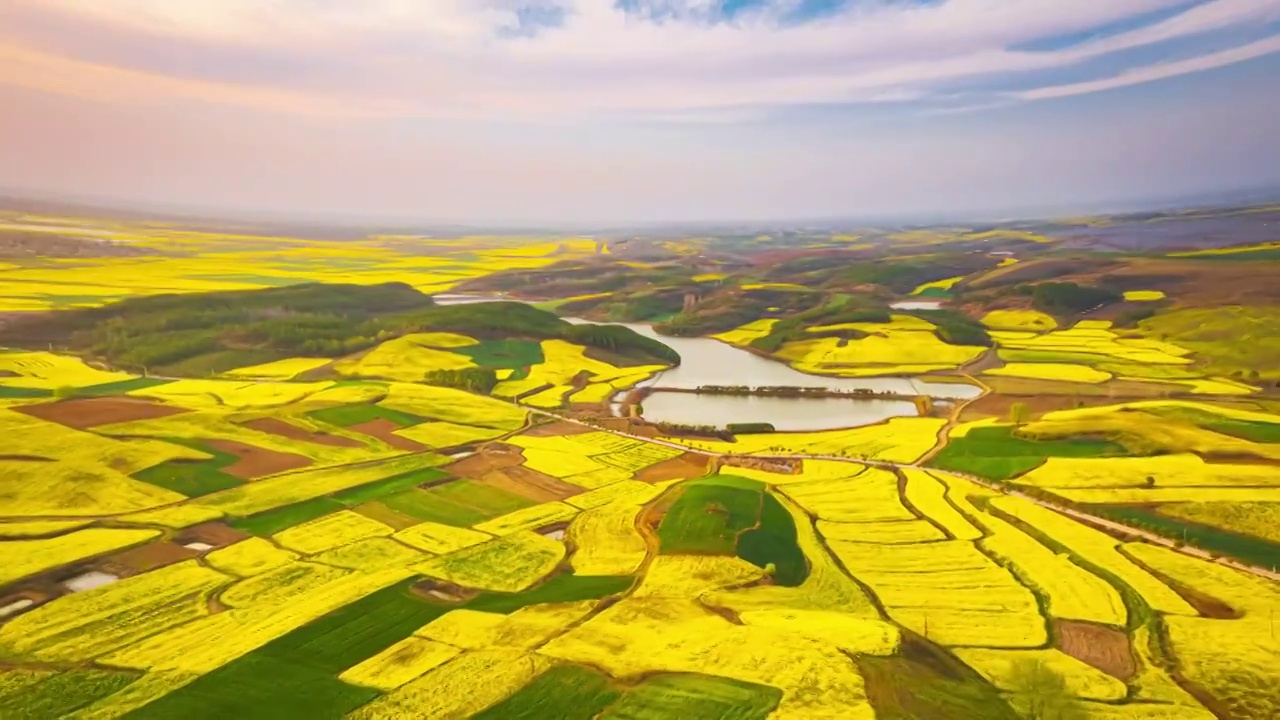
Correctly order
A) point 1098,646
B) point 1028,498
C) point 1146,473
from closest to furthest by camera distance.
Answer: point 1098,646, point 1028,498, point 1146,473

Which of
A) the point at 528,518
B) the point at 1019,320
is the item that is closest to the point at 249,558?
the point at 528,518

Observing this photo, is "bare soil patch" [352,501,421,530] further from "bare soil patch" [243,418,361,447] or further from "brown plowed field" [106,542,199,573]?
"bare soil patch" [243,418,361,447]

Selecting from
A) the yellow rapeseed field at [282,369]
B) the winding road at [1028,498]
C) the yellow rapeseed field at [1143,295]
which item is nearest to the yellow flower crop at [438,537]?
the winding road at [1028,498]

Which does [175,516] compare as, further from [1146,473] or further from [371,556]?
[1146,473]

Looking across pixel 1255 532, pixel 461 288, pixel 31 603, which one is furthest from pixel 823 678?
pixel 461 288

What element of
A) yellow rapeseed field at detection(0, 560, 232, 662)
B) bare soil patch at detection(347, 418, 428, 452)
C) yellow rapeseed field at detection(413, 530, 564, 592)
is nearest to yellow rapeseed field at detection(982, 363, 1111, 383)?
bare soil patch at detection(347, 418, 428, 452)
